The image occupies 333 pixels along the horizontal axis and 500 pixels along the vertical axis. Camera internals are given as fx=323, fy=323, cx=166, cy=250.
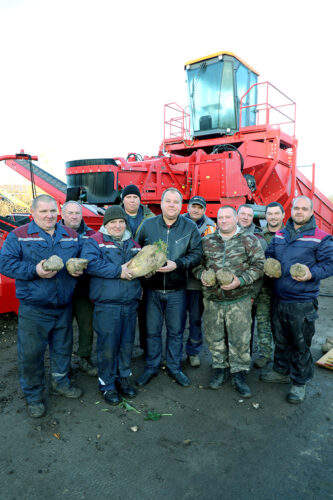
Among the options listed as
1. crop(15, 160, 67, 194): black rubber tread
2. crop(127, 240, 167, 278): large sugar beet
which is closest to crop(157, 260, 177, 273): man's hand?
crop(127, 240, 167, 278): large sugar beet

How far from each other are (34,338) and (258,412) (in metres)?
2.12

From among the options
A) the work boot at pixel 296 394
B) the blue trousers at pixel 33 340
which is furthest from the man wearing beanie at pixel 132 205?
the work boot at pixel 296 394

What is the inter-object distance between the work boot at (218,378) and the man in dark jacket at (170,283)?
25cm

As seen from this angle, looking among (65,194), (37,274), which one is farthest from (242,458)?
(65,194)

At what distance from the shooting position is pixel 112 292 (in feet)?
9.71

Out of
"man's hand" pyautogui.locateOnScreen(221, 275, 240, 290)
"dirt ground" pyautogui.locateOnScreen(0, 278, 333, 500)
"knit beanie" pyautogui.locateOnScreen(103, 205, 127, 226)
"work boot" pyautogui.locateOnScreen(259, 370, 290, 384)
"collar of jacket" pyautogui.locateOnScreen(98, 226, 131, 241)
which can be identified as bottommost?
"dirt ground" pyautogui.locateOnScreen(0, 278, 333, 500)

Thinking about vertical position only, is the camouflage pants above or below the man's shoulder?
below

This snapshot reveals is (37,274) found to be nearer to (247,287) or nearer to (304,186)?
(247,287)

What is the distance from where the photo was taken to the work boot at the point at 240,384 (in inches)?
→ 125

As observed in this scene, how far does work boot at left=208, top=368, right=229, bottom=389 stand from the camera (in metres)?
3.33

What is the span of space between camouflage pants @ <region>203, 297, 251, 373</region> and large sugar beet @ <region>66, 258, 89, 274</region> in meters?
1.39

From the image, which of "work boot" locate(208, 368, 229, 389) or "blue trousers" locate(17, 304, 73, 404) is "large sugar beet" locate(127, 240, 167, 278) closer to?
"blue trousers" locate(17, 304, 73, 404)

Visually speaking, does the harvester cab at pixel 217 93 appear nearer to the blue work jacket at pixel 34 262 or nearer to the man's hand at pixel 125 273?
the man's hand at pixel 125 273

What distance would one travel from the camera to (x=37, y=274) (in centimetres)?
264
